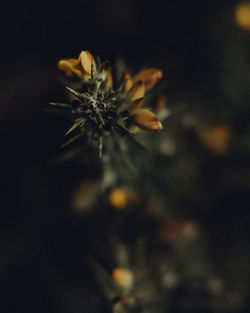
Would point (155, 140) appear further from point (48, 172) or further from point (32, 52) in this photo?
point (32, 52)

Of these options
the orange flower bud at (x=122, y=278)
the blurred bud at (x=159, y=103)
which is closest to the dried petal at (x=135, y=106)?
the blurred bud at (x=159, y=103)

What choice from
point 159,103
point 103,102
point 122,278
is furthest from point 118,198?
point 103,102

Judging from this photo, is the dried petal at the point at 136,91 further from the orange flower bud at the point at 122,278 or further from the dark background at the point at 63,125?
the orange flower bud at the point at 122,278

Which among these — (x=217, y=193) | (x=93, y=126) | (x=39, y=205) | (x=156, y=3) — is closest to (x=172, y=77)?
(x=156, y=3)

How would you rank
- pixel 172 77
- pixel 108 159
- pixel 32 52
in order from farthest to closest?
pixel 32 52 < pixel 172 77 < pixel 108 159

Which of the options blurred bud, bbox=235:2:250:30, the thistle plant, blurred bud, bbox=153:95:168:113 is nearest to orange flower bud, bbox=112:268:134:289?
the thistle plant

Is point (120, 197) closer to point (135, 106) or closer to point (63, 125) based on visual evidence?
point (135, 106)
